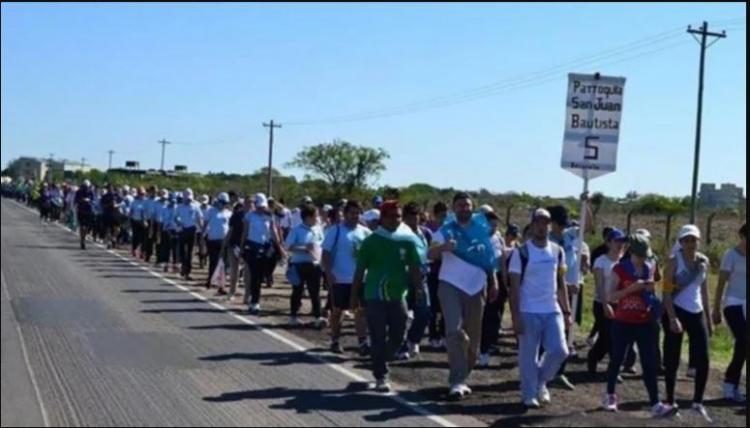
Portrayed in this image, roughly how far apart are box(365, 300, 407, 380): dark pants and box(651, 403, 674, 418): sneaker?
2.38 metres

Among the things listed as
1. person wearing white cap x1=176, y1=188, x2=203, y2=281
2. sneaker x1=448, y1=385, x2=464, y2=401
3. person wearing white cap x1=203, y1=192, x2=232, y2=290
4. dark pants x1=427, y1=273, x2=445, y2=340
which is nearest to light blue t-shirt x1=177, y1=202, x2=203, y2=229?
person wearing white cap x1=176, y1=188, x2=203, y2=281

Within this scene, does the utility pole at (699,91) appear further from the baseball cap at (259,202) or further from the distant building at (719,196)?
the baseball cap at (259,202)

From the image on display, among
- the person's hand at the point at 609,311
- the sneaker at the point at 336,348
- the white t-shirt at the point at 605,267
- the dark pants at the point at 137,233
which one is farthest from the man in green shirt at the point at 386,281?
the dark pants at the point at 137,233

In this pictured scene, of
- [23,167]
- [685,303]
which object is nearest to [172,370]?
[685,303]

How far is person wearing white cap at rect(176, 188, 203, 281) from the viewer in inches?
910

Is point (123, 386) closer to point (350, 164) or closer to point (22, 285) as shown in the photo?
point (22, 285)

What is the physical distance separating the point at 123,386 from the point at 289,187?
58131 mm

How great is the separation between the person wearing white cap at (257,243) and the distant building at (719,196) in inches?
1269

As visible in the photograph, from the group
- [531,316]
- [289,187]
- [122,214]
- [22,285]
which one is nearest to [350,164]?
[289,187]

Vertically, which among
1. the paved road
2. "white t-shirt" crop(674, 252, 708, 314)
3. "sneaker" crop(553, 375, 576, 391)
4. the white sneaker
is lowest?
the paved road

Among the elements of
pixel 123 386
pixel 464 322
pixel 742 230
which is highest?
pixel 742 230

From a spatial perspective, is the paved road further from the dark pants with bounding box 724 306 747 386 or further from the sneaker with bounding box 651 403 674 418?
the dark pants with bounding box 724 306 747 386

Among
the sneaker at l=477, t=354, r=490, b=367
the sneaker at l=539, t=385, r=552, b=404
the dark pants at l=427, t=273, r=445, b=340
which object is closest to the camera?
the sneaker at l=539, t=385, r=552, b=404

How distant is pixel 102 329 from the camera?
14086 mm
